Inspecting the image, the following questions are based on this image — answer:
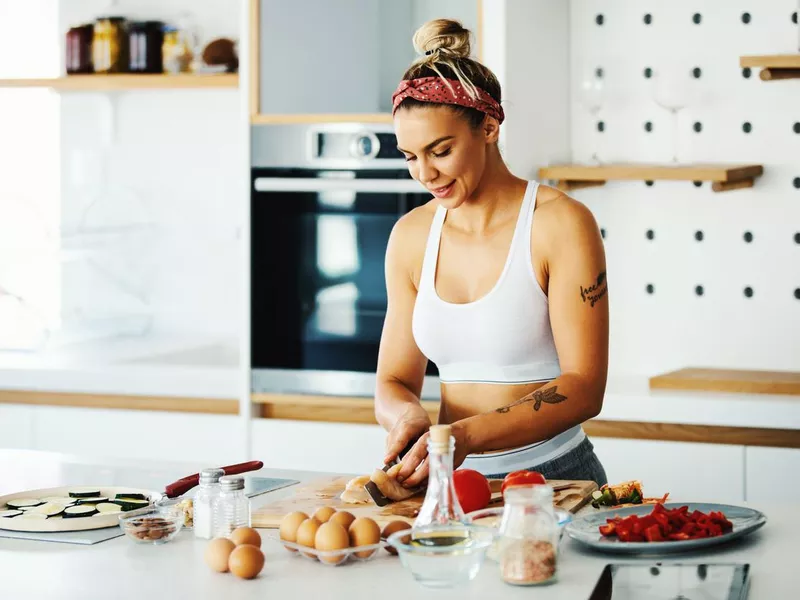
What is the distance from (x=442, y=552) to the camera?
4.40 feet

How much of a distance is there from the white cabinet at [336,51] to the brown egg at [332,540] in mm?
2029

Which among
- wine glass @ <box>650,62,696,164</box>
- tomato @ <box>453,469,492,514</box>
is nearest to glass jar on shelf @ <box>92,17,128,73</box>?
wine glass @ <box>650,62,696,164</box>

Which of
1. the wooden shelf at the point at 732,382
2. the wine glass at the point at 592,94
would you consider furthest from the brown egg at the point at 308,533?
the wine glass at the point at 592,94

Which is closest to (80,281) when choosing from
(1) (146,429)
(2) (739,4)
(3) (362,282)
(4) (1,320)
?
(4) (1,320)

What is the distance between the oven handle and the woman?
3.45 ft

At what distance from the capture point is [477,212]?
7.07 feet

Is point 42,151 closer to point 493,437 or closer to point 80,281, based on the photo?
point 80,281

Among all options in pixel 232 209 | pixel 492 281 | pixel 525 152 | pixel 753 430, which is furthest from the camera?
pixel 232 209

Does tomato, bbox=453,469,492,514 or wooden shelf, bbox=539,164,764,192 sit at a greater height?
wooden shelf, bbox=539,164,764,192

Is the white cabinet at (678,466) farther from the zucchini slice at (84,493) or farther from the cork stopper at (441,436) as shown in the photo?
the cork stopper at (441,436)

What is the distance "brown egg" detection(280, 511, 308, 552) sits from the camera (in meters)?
1.54

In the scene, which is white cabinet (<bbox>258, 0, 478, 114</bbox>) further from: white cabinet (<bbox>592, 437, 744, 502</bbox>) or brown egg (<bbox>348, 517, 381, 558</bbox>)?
brown egg (<bbox>348, 517, 381, 558</bbox>)

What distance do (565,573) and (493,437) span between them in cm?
44

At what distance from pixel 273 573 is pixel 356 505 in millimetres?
284
